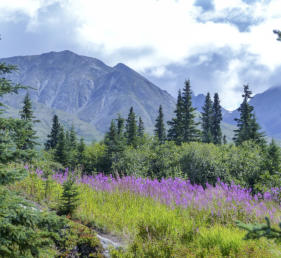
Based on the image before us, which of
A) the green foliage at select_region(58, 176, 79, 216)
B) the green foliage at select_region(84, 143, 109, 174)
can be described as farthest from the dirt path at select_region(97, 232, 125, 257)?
the green foliage at select_region(84, 143, 109, 174)

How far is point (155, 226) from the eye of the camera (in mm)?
5375

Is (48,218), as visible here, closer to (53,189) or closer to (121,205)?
(121,205)

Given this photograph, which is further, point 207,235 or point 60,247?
point 60,247

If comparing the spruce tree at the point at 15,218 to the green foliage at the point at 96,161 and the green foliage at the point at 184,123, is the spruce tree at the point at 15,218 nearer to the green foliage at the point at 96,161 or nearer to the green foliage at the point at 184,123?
the green foliage at the point at 96,161

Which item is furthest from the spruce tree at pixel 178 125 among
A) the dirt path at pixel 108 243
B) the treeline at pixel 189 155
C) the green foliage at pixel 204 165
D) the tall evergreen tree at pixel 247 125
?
the dirt path at pixel 108 243

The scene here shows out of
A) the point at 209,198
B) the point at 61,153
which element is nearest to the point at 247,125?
the point at 61,153

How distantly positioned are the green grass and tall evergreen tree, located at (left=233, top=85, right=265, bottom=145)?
2104 cm

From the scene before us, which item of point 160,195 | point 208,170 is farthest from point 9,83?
point 208,170

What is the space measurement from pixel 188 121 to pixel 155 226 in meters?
36.9

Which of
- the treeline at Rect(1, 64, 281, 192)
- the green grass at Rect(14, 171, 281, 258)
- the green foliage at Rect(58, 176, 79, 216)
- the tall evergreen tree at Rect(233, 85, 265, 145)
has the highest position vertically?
the tall evergreen tree at Rect(233, 85, 265, 145)

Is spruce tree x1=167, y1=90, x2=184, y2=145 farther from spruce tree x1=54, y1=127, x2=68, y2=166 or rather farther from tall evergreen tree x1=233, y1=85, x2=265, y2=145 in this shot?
spruce tree x1=54, y1=127, x2=68, y2=166

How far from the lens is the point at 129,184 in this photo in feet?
25.2

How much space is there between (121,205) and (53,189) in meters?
2.11

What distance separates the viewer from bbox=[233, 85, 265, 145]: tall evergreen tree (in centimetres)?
3234
